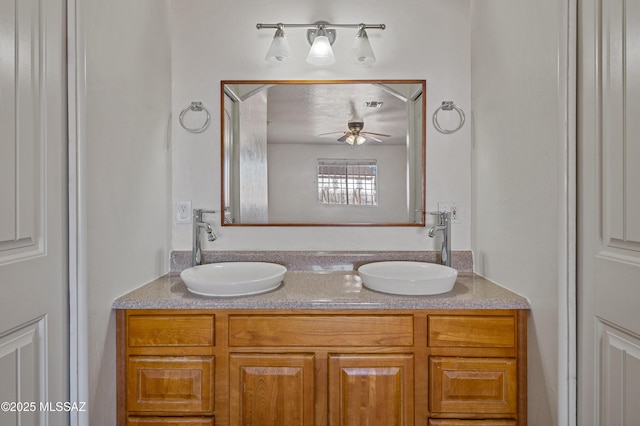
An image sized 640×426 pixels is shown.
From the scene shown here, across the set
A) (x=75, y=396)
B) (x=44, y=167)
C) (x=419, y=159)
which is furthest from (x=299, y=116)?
(x=75, y=396)

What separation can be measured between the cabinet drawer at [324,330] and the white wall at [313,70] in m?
0.60

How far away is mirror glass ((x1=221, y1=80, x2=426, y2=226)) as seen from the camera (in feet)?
6.18

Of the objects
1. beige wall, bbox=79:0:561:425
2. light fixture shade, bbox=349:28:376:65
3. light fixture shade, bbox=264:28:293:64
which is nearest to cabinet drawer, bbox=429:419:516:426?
beige wall, bbox=79:0:561:425

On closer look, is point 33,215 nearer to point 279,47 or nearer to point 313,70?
point 279,47

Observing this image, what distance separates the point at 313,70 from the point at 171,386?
158 centimetres

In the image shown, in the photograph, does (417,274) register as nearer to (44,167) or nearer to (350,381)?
(350,381)

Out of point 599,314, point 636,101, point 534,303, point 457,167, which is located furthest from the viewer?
point 457,167

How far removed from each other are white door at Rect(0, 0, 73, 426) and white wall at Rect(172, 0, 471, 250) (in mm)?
794

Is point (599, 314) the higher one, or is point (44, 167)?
point (44, 167)

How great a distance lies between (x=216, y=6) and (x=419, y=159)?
132 cm

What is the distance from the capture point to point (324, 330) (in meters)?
1.35

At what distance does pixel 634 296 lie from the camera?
0.90 metres

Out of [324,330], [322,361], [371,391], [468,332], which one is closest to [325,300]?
[324,330]

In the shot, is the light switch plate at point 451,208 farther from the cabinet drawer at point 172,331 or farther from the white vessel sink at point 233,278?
the cabinet drawer at point 172,331
